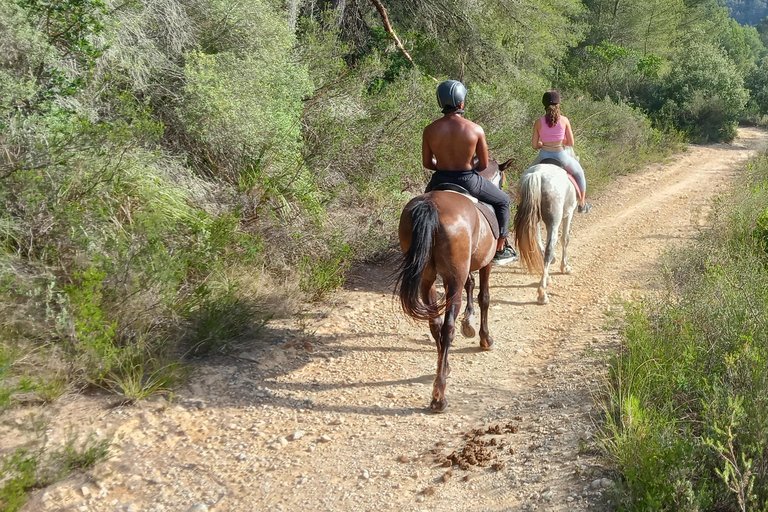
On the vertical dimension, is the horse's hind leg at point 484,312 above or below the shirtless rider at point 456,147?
below

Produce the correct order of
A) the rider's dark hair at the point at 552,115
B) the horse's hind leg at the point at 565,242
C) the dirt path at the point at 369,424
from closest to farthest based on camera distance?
the dirt path at the point at 369,424 → the rider's dark hair at the point at 552,115 → the horse's hind leg at the point at 565,242

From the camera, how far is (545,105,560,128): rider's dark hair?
8086mm

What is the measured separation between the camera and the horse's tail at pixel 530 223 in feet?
24.6

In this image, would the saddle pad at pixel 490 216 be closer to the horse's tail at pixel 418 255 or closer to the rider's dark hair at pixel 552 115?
the horse's tail at pixel 418 255

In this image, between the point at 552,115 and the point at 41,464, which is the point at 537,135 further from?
the point at 41,464

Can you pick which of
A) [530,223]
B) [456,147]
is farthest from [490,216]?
[530,223]

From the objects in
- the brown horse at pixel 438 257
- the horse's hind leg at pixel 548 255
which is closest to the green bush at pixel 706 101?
the horse's hind leg at pixel 548 255

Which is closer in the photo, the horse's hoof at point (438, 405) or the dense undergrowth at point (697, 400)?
the dense undergrowth at point (697, 400)

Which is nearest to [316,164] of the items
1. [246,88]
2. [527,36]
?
[246,88]

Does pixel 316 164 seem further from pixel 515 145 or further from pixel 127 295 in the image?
pixel 515 145

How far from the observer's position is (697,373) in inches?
165

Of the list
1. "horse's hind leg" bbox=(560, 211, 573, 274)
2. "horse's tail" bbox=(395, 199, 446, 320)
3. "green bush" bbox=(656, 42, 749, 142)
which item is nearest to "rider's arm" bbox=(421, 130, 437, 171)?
"horse's tail" bbox=(395, 199, 446, 320)

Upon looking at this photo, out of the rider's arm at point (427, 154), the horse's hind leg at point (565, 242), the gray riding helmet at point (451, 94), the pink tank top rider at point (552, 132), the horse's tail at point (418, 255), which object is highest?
the gray riding helmet at point (451, 94)

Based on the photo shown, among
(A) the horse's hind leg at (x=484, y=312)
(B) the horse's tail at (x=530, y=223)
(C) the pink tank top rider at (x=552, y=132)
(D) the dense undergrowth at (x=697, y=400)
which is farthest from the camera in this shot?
(C) the pink tank top rider at (x=552, y=132)
